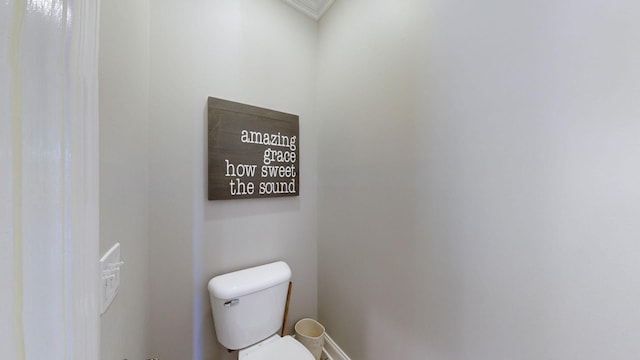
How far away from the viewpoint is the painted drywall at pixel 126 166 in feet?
1.82

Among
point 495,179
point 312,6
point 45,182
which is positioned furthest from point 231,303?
point 312,6

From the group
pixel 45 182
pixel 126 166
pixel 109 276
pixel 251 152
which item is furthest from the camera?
pixel 251 152

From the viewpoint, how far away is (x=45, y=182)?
0.20m

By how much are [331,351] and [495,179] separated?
144 cm

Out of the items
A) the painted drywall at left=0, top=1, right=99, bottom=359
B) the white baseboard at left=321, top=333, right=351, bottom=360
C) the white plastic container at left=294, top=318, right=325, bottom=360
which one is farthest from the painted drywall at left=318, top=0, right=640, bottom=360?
the painted drywall at left=0, top=1, right=99, bottom=359

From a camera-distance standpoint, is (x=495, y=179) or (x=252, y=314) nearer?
(x=495, y=179)

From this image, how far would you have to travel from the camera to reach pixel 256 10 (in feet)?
4.52

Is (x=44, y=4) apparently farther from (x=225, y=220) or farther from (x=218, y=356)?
(x=218, y=356)

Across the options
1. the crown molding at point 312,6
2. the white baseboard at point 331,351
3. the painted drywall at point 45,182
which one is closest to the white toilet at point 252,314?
the white baseboard at point 331,351

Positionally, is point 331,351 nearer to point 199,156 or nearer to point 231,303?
point 231,303

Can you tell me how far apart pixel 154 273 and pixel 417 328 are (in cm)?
128

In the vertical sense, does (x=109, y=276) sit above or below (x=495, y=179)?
below

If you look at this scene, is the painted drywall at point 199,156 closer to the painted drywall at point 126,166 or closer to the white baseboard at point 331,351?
the painted drywall at point 126,166

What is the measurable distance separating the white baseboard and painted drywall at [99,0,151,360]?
1010 mm
